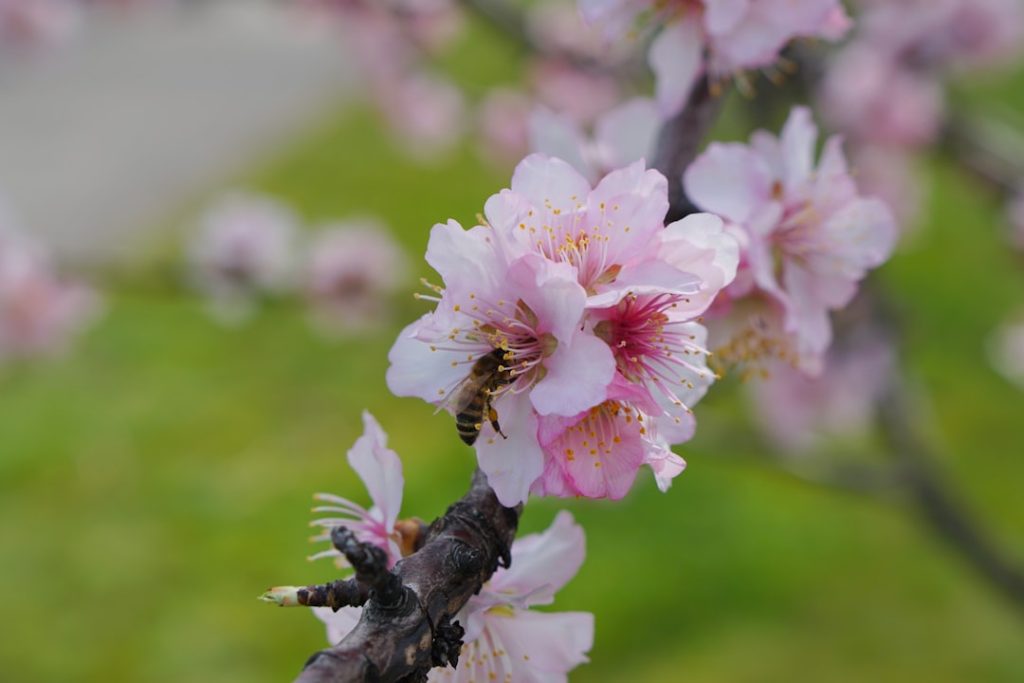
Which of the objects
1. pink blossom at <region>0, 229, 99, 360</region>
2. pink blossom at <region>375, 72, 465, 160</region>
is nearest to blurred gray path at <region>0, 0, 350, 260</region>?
pink blossom at <region>375, 72, 465, 160</region>

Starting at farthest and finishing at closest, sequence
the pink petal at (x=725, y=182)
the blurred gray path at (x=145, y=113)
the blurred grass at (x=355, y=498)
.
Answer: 1. the blurred gray path at (x=145, y=113)
2. the blurred grass at (x=355, y=498)
3. the pink petal at (x=725, y=182)

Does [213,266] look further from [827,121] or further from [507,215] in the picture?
[507,215]

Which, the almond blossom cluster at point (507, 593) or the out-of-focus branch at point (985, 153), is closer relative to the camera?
the almond blossom cluster at point (507, 593)

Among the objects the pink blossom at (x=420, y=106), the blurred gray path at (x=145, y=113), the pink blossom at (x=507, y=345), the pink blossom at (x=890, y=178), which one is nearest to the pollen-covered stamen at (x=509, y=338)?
the pink blossom at (x=507, y=345)

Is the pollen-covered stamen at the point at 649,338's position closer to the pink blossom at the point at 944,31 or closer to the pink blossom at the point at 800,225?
the pink blossom at the point at 800,225

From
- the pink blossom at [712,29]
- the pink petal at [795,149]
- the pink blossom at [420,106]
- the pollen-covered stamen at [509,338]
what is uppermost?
the pink blossom at [420,106]

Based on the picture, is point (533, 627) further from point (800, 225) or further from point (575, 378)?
point (800, 225)
